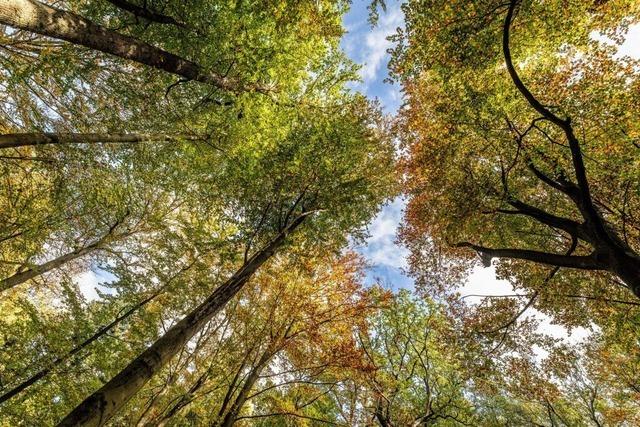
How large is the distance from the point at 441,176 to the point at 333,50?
4.87 m

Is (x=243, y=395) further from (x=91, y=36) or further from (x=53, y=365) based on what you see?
(x=91, y=36)

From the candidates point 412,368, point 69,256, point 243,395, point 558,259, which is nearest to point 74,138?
point 69,256

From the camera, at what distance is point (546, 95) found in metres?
8.04

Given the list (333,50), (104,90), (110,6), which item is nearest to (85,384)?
(104,90)

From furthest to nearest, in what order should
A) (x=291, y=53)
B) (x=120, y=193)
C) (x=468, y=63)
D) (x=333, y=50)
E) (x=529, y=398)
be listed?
(x=529, y=398), (x=120, y=193), (x=333, y=50), (x=291, y=53), (x=468, y=63)

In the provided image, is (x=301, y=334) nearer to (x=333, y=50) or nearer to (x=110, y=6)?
(x=333, y=50)

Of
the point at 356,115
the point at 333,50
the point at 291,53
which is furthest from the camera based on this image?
the point at 356,115

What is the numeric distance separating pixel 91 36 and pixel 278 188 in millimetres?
4930

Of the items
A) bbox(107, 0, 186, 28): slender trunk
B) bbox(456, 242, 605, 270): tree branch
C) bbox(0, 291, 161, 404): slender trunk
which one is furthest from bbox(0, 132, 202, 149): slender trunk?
bbox(456, 242, 605, 270): tree branch

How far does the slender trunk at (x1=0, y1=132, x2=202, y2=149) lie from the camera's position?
5861 mm

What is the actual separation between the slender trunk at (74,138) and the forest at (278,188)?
2.1 inches

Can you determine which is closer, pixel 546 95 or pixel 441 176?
pixel 546 95

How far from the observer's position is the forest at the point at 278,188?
5957mm

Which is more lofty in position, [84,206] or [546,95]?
[546,95]
